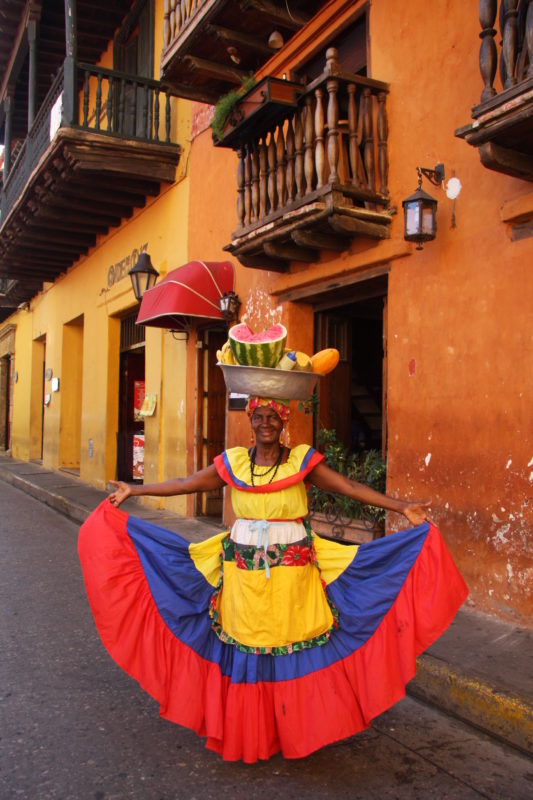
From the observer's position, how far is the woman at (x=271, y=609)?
9.61 feet

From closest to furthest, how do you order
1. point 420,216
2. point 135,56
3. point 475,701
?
point 475,701
point 420,216
point 135,56

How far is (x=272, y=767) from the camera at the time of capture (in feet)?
9.93

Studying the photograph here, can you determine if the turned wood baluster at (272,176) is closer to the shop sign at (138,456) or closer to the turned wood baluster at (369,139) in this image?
the turned wood baluster at (369,139)

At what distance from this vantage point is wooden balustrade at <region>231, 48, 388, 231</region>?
579 centimetres

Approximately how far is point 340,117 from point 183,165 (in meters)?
4.15

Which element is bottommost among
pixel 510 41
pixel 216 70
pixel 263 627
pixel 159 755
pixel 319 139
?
pixel 159 755

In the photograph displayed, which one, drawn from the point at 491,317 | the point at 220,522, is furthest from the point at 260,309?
the point at 491,317

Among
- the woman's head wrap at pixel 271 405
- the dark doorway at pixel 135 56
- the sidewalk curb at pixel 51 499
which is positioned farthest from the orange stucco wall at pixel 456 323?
the sidewalk curb at pixel 51 499

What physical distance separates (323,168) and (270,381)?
11.3 ft

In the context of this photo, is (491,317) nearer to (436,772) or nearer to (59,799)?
(436,772)

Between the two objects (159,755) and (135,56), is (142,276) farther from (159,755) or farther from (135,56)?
(159,755)

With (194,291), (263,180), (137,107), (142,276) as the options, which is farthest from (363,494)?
(137,107)

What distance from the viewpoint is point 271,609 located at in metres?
3.02

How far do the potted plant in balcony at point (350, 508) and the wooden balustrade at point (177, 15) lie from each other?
5108 mm
